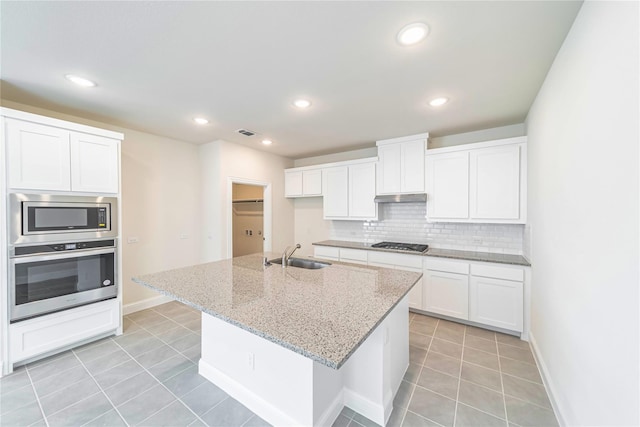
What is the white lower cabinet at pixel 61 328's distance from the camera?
7.02ft

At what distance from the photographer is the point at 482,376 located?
2.06 meters

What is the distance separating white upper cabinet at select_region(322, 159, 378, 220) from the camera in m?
3.91

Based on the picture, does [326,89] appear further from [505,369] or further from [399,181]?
[505,369]

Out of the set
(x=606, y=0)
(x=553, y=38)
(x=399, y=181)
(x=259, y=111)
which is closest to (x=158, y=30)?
(x=259, y=111)

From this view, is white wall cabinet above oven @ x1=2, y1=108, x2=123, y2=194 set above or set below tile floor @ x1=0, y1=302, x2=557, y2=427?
above

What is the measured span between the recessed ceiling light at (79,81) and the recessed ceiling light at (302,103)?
174cm

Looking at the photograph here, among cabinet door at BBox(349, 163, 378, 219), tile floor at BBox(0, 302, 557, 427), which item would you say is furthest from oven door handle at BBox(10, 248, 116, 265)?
cabinet door at BBox(349, 163, 378, 219)

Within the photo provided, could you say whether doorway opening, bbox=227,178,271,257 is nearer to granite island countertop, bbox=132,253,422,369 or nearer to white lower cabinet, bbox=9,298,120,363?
white lower cabinet, bbox=9,298,120,363

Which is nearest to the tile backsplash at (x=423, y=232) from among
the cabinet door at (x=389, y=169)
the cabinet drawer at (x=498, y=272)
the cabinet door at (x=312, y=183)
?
the cabinet door at (x=389, y=169)

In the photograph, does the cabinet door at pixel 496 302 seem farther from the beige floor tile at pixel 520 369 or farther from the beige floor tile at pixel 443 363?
the beige floor tile at pixel 443 363

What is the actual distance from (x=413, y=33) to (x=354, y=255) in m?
2.94

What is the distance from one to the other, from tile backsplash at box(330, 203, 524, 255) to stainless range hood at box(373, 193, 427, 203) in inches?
12.5

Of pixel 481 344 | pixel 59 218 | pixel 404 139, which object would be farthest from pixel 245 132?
pixel 481 344

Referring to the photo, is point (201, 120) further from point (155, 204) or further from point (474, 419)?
point (474, 419)
